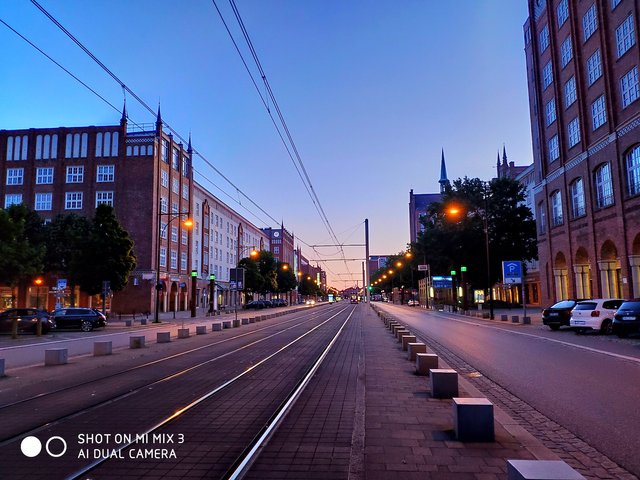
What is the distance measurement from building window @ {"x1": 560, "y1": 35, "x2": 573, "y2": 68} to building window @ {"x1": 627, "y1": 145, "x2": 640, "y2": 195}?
1299 centimetres

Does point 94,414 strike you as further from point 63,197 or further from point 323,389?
point 63,197

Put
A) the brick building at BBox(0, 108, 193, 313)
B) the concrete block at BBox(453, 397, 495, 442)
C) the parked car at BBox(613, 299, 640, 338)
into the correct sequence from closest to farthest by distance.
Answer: the concrete block at BBox(453, 397, 495, 442) < the parked car at BBox(613, 299, 640, 338) < the brick building at BBox(0, 108, 193, 313)

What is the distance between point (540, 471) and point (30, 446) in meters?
5.66

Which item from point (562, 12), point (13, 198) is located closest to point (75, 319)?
point (13, 198)

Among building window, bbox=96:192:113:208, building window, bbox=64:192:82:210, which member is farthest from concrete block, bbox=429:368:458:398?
building window, bbox=64:192:82:210

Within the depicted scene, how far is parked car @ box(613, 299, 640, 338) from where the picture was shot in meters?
19.7

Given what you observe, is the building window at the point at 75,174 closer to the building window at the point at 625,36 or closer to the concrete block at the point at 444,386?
the building window at the point at 625,36

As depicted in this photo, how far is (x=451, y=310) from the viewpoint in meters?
62.7

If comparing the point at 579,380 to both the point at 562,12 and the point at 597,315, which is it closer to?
the point at 597,315

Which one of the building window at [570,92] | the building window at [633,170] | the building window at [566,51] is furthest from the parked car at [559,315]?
the building window at [566,51]

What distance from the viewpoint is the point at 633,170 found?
3356 cm

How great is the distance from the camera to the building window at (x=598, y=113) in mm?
37719

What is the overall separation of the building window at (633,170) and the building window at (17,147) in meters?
62.9

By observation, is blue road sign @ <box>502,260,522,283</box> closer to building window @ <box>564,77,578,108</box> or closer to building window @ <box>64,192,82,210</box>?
building window @ <box>564,77,578,108</box>
